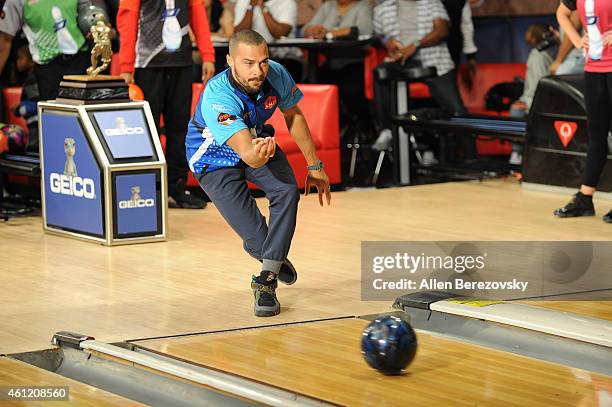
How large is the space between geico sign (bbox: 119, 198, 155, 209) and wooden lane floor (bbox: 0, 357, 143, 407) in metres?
2.41

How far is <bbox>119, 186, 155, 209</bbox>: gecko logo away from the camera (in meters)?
6.53

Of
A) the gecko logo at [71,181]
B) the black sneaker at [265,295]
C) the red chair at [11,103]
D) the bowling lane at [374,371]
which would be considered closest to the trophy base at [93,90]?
the gecko logo at [71,181]

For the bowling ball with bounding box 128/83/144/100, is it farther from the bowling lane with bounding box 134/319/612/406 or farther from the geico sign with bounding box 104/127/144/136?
the bowling lane with bounding box 134/319/612/406

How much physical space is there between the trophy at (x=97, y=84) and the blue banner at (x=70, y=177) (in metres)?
0.13

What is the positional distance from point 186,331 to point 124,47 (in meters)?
3.11

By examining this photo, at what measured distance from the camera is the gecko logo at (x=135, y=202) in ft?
21.4

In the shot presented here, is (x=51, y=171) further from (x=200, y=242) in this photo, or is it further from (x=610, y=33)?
(x=610, y=33)

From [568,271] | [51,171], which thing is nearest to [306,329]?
[568,271]

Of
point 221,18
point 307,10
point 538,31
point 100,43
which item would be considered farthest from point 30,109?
point 307,10

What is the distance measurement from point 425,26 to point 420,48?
18 cm

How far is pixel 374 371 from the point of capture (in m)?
3.96

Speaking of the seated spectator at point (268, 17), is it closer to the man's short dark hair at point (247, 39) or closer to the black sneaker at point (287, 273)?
the black sneaker at point (287, 273)

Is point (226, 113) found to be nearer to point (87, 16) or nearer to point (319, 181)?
point (319, 181)
